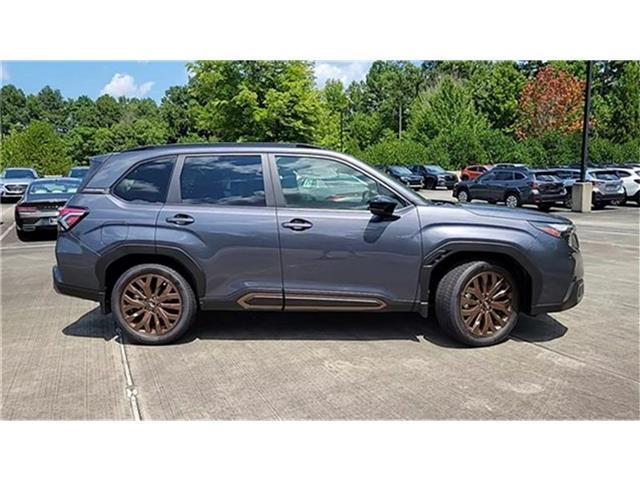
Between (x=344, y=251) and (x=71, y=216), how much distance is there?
245cm

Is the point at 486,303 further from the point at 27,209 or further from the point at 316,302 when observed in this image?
the point at 27,209

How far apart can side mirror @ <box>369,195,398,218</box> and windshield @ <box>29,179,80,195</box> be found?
34.0 ft

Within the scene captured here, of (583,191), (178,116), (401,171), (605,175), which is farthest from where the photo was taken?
(178,116)

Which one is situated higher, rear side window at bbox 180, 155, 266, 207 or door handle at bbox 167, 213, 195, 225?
rear side window at bbox 180, 155, 266, 207

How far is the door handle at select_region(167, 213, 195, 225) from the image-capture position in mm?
4739

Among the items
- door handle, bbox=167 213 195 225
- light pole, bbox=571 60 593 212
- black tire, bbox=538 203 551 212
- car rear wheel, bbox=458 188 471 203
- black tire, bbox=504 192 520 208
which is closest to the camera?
door handle, bbox=167 213 195 225

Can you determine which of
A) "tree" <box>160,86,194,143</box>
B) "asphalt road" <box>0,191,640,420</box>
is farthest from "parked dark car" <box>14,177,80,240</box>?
"tree" <box>160,86,194,143</box>

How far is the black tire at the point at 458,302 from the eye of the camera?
4.72m

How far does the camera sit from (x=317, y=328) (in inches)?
211

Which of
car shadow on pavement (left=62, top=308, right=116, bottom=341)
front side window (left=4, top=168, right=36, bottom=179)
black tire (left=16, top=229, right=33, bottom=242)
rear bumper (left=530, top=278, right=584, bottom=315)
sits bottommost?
black tire (left=16, top=229, right=33, bottom=242)

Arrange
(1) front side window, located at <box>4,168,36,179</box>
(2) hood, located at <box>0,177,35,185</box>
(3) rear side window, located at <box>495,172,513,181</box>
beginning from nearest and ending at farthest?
(3) rear side window, located at <box>495,172,513,181</box> < (2) hood, located at <box>0,177,35,185</box> < (1) front side window, located at <box>4,168,36,179</box>

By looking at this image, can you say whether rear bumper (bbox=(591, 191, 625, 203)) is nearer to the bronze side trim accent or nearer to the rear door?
the bronze side trim accent

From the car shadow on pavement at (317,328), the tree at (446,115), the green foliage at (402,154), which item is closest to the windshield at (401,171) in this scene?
the green foliage at (402,154)

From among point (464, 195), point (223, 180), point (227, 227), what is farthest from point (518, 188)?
point (227, 227)
